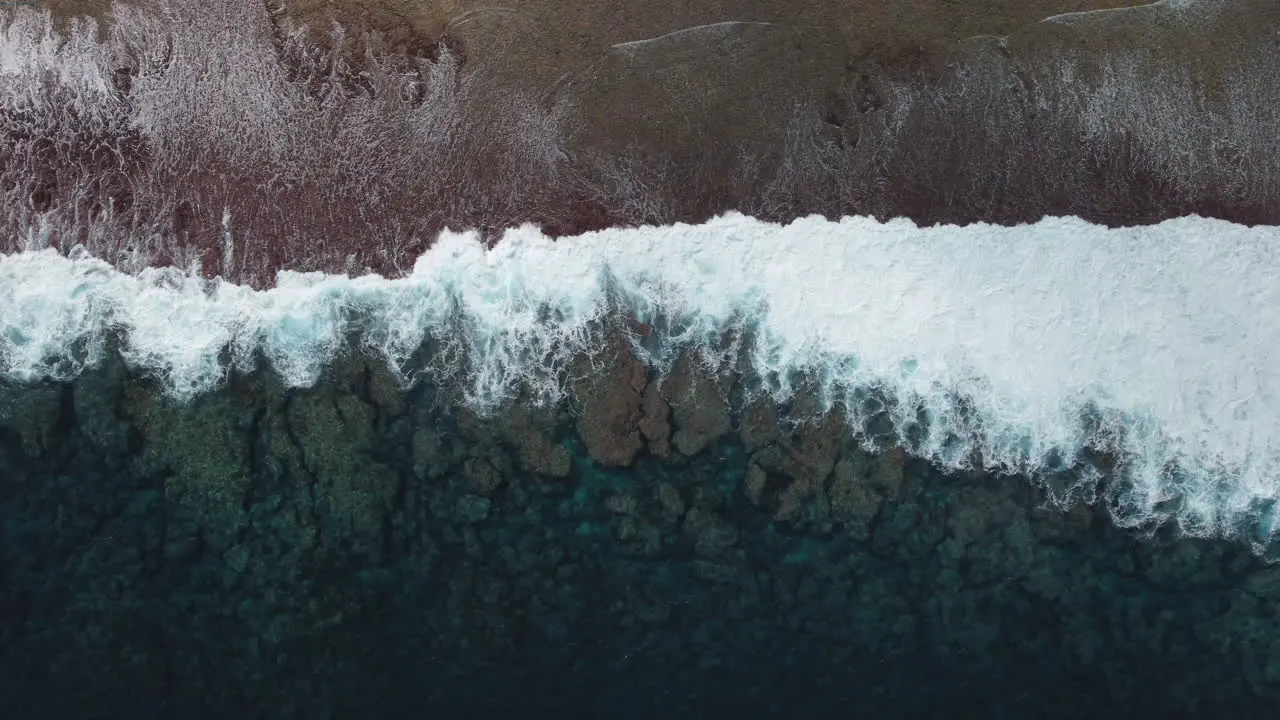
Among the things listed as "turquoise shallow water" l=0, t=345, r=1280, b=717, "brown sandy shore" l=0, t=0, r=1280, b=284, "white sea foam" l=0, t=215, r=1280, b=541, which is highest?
"brown sandy shore" l=0, t=0, r=1280, b=284

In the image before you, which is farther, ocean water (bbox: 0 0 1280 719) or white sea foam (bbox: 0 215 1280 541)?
white sea foam (bbox: 0 215 1280 541)

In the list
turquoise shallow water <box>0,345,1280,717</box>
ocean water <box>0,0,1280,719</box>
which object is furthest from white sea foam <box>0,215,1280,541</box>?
turquoise shallow water <box>0,345,1280,717</box>

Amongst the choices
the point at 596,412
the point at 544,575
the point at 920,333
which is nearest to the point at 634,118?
the point at 596,412

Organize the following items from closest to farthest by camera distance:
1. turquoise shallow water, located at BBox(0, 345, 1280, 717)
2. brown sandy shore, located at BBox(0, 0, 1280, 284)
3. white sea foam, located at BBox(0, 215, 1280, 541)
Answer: turquoise shallow water, located at BBox(0, 345, 1280, 717), white sea foam, located at BBox(0, 215, 1280, 541), brown sandy shore, located at BBox(0, 0, 1280, 284)

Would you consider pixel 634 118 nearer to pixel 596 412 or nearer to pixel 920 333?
pixel 596 412

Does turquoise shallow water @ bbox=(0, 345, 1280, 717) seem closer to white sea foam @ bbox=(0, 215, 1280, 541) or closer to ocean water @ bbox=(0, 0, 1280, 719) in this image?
ocean water @ bbox=(0, 0, 1280, 719)

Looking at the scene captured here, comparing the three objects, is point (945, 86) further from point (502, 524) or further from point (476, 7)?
point (502, 524)

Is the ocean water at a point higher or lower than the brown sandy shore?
lower
